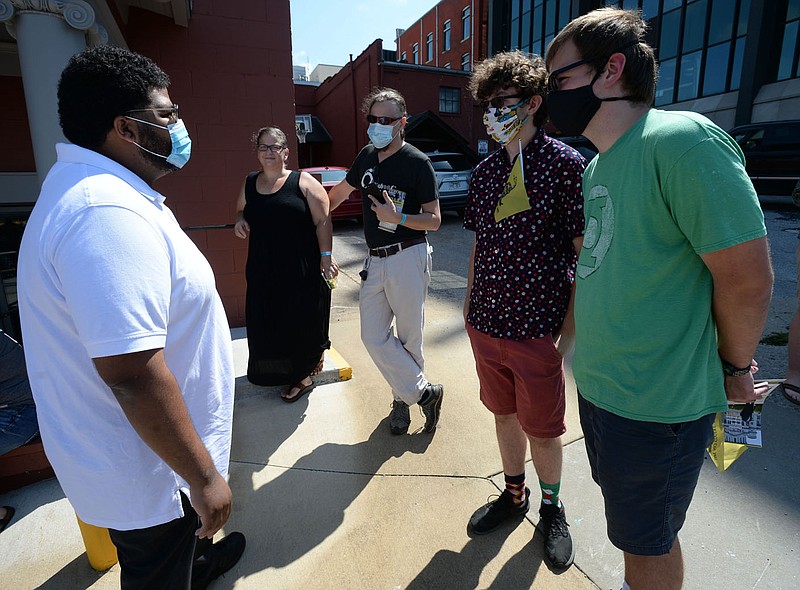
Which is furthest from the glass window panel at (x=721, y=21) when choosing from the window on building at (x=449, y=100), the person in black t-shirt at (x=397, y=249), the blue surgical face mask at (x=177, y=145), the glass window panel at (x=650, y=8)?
the blue surgical face mask at (x=177, y=145)

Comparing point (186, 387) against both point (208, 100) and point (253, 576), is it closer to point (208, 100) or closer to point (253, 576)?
point (253, 576)

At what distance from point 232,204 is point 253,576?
327 centimetres

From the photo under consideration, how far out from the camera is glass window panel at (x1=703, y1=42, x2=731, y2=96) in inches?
633

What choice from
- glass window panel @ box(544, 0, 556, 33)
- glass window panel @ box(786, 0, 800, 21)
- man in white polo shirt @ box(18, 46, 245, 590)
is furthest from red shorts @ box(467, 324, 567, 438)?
glass window panel @ box(544, 0, 556, 33)

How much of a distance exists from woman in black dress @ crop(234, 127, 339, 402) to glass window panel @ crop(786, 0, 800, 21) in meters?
18.6

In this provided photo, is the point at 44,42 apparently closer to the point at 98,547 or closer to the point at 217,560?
the point at 98,547

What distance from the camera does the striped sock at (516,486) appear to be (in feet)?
7.30

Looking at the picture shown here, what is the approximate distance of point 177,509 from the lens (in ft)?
4.07

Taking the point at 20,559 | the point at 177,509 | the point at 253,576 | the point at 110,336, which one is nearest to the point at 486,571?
the point at 253,576

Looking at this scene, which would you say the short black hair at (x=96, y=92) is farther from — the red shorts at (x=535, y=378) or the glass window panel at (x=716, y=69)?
the glass window panel at (x=716, y=69)

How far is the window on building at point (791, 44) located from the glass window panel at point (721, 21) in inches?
60.3

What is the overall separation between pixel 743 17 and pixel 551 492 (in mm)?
19626

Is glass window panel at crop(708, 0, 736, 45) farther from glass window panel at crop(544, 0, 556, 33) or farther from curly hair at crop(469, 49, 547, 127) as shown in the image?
curly hair at crop(469, 49, 547, 127)

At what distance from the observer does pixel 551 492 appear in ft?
6.87
